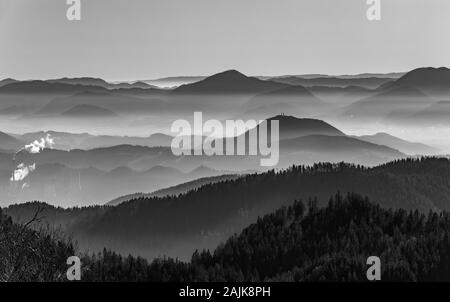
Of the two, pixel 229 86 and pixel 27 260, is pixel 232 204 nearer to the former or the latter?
pixel 229 86

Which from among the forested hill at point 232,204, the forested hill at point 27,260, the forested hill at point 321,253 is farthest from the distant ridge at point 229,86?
the forested hill at point 27,260

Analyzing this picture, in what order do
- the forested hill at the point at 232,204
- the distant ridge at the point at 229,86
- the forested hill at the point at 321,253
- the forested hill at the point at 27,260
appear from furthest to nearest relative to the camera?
1. the distant ridge at the point at 229,86
2. the forested hill at the point at 232,204
3. the forested hill at the point at 321,253
4. the forested hill at the point at 27,260

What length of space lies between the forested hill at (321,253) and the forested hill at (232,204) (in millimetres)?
34754

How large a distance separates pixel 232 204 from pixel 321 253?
61.8 metres

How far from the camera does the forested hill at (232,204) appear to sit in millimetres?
117750

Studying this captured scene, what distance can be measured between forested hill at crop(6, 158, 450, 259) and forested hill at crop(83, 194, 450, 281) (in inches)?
1368

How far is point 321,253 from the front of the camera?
221 feet

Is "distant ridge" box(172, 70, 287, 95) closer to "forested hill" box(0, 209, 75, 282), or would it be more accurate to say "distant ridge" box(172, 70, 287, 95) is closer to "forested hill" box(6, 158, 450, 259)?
"forested hill" box(6, 158, 450, 259)

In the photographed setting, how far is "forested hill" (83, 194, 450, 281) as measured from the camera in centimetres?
4944

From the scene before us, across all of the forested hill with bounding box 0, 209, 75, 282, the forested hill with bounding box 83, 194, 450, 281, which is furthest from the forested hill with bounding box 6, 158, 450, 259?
the forested hill with bounding box 0, 209, 75, 282

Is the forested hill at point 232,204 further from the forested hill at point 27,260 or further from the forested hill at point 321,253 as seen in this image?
the forested hill at point 27,260

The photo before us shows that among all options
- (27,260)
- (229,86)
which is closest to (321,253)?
(27,260)
